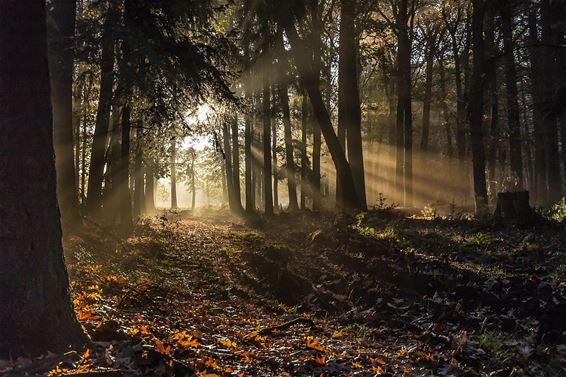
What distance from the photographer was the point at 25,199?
14.3ft

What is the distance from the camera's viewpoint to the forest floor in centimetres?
504

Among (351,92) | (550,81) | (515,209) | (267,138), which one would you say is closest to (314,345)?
(515,209)

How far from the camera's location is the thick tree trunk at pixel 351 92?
676 inches

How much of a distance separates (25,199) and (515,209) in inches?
443

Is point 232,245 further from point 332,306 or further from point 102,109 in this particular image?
point 332,306

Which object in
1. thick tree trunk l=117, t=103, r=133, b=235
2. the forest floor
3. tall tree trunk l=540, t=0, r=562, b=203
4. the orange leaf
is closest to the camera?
the forest floor

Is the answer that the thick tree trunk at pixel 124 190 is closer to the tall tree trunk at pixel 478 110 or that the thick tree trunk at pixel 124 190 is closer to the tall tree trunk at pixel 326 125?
the tall tree trunk at pixel 326 125

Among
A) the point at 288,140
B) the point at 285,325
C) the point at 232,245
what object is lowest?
the point at 285,325

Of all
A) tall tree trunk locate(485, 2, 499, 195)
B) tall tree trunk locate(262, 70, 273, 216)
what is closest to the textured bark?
tall tree trunk locate(485, 2, 499, 195)

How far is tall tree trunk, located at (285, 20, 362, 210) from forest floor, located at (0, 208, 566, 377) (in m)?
3.23

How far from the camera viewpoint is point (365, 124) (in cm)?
3956

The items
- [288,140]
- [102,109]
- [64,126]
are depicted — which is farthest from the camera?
[288,140]

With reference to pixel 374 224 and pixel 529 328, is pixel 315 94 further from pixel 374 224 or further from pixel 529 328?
pixel 529 328

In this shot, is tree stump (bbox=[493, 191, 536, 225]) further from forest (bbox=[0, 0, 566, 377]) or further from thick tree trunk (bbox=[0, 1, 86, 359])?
thick tree trunk (bbox=[0, 1, 86, 359])
